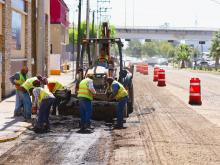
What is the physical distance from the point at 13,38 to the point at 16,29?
3.34 feet

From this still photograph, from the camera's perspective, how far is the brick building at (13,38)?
22531 mm

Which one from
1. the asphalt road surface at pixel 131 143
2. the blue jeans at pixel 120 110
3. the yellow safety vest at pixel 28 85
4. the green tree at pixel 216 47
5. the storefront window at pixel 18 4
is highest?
the storefront window at pixel 18 4

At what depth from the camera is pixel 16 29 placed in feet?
85.4

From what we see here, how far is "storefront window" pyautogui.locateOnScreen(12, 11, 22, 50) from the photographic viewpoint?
25172mm

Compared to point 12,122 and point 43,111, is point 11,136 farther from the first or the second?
point 12,122

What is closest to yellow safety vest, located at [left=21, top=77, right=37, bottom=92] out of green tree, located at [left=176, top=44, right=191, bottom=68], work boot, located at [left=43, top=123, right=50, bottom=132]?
work boot, located at [left=43, top=123, right=50, bottom=132]

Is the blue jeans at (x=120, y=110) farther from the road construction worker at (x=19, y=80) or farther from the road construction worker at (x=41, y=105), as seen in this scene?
the road construction worker at (x=19, y=80)

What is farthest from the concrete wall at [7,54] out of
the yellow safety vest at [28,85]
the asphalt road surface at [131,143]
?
the yellow safety vest at [28,85]

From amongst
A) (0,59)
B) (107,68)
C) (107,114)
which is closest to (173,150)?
(107,114)

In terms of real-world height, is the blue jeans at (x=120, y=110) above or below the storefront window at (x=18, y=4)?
below

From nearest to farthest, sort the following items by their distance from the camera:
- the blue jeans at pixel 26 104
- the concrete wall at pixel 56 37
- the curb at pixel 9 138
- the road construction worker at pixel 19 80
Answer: the curb at pixel 9 138 < the blue jeans at pixel 26 104 < the road construction worker at pixel 19 80 < the concrete wall at pixel 56 37

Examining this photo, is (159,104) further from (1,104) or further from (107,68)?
(1,104)

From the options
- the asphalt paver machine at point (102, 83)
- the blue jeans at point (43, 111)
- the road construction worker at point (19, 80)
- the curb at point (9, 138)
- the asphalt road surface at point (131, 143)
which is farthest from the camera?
the asphalt paver machine at point (102, 83)

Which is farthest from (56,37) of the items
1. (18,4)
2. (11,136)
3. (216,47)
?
(11,136)
